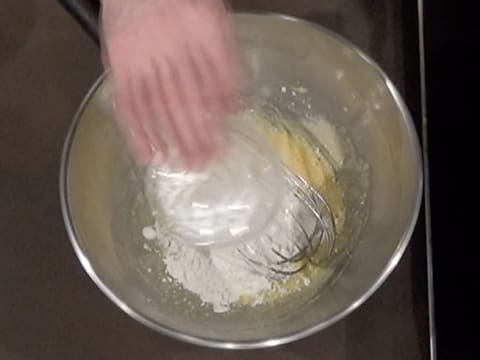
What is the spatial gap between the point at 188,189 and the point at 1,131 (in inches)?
7.4

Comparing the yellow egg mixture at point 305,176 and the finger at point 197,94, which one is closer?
the finger at point 197,94

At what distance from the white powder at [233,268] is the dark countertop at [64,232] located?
0.05 metres

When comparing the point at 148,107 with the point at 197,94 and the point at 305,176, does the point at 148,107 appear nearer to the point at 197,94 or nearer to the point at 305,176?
the point at 197,94

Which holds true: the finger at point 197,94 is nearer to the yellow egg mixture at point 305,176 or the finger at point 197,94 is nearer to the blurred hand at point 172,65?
the blurred hand at point 172,65

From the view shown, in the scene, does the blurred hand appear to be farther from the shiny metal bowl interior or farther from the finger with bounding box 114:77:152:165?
the shiny metal bowl interior

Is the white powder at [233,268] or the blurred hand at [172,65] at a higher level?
the blurred hand at [172,65]

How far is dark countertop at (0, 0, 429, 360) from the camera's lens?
2.40ft

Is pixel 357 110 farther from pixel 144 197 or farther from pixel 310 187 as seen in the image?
pixel 144 197

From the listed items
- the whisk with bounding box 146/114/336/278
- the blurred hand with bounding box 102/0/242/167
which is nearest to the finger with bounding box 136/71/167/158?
the blurred hand with bounding box 102/0/242/167

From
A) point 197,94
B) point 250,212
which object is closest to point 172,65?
point 197,94

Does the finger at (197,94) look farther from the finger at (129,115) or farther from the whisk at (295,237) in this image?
the whisk at (295,237)

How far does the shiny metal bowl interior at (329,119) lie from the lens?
66 cm

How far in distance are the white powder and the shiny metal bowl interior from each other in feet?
0.05

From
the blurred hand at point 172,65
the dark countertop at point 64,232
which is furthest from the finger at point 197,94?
the dark countertop at point 64,232
